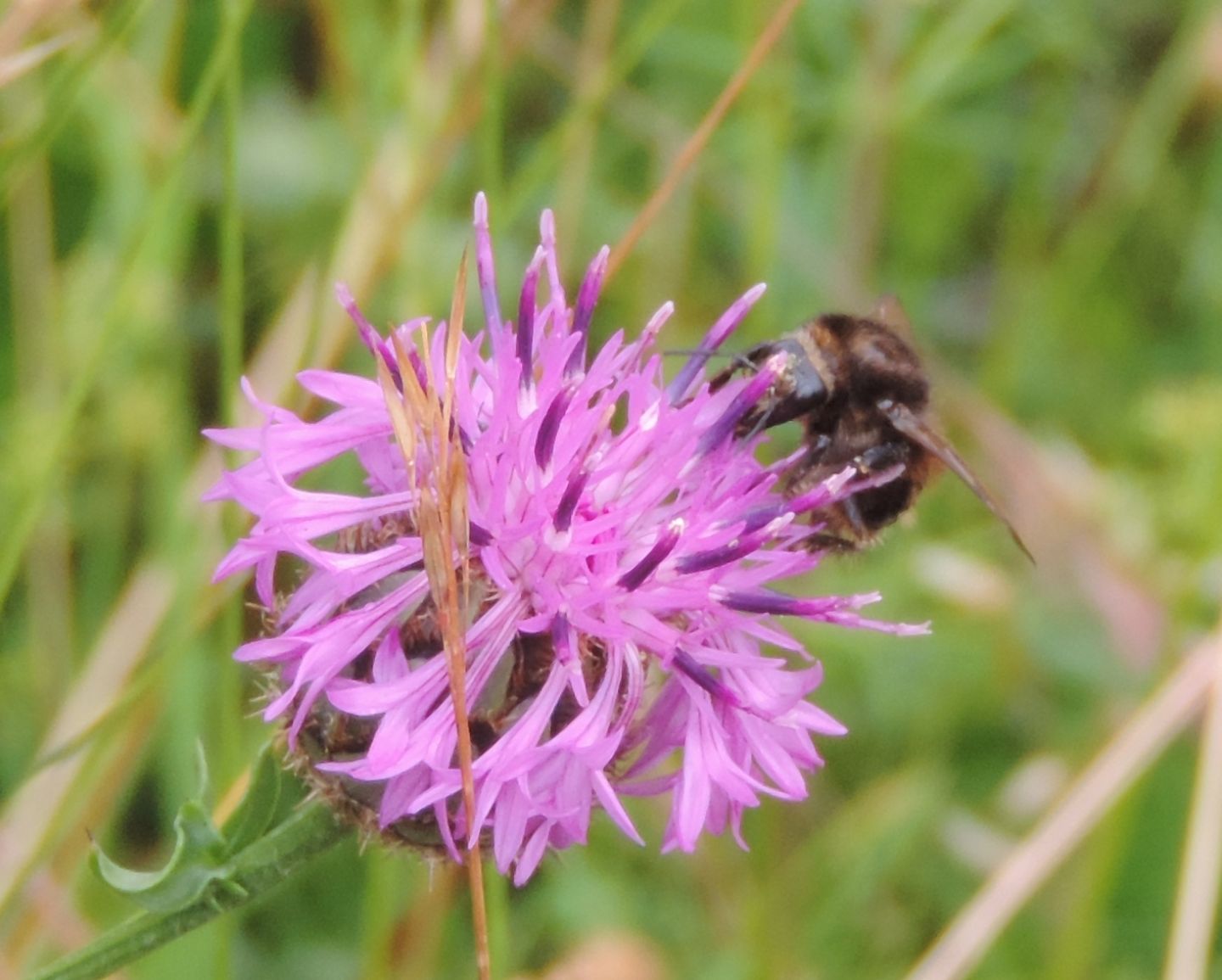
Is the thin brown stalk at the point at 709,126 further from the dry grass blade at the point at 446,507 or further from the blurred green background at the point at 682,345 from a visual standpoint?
the dry grass blade at the point at 446,507

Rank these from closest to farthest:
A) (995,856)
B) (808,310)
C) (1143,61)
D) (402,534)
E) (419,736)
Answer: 1. (419,736)
2. (402,534)
3. (995,856)
4. (808,310)
5. (1143,61)

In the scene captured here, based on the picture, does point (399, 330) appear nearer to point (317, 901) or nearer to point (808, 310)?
point (317, 901)

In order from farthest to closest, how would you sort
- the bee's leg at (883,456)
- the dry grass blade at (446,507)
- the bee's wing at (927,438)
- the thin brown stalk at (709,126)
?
the thin brown stalk at (709,126) < the bee's leg at (883,456) < the bee's wing at (927,438) < the dry grass blade at (446,507)

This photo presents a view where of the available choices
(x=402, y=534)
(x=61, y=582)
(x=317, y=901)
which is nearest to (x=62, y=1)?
(x=402, y=534)

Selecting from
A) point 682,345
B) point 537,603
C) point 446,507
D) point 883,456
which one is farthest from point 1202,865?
point 682,345

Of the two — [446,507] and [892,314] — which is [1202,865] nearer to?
[892,314]

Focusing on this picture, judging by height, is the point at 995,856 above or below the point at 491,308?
below

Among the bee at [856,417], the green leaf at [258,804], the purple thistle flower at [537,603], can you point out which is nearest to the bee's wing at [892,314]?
the bee at [856,417]
